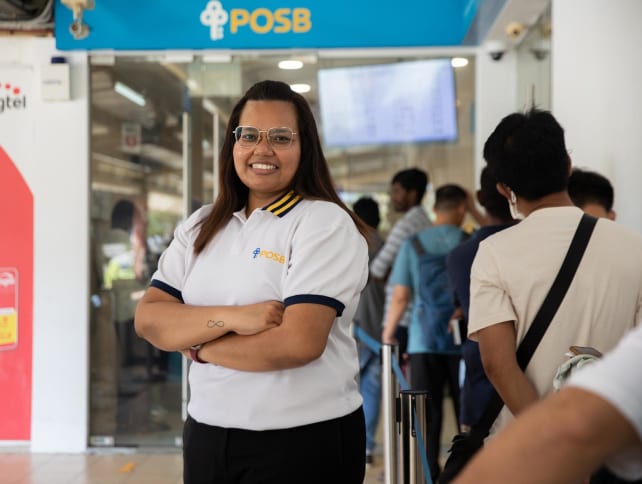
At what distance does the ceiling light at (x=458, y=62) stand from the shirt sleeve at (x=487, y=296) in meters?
4.20

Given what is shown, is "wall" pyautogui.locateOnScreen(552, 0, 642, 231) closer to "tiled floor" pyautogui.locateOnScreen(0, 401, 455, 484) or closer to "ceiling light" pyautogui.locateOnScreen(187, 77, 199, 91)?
"tiled floor" pyautogui.locateOnScreen(0, 401, 455, 484)

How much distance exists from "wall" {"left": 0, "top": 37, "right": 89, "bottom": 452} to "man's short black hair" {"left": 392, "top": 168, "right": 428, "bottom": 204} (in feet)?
7.24

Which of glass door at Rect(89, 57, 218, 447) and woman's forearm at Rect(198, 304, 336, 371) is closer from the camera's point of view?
woman's forearm at Rect(198, 304, 336, 371)

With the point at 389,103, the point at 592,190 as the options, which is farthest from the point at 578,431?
the point at 389,103

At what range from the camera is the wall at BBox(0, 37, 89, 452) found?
5.99 meters

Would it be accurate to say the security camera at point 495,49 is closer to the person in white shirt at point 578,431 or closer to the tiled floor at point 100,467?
the tiled floor at point 100,467

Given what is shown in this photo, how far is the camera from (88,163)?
6.02 meters

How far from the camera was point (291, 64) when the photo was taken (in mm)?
6117

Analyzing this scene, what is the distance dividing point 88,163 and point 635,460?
5677 mm

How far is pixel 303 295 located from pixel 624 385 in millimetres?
1277

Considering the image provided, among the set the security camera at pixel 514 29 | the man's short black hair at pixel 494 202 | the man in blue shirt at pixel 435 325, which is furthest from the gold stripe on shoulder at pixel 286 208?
the security camera at pixel 514 29

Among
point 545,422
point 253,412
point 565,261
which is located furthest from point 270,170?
point 545,422

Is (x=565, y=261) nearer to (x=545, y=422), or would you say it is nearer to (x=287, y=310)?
(x=287, y=310)

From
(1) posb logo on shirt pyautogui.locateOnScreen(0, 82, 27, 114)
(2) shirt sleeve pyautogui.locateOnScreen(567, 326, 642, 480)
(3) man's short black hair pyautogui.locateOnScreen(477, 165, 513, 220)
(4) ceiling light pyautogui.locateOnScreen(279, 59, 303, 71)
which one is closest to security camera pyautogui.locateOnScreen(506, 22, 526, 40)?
(4) ceiling light pyautogui.locateOnScreen(279, 59, 303, 71)
